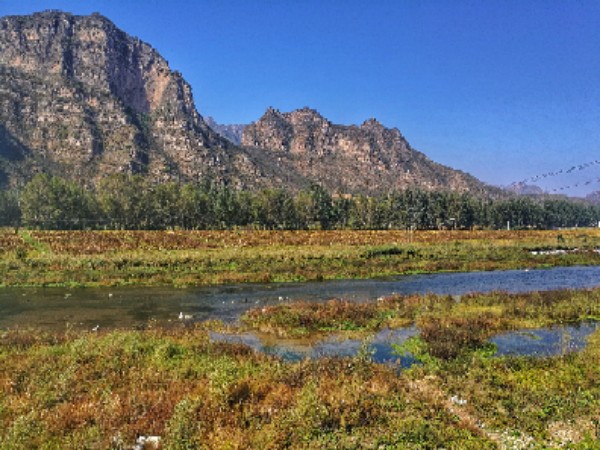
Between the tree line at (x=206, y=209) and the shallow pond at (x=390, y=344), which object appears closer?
the shallow pond at (x=390, y=344)

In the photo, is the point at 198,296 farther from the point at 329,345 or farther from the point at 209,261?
the point at 329,345

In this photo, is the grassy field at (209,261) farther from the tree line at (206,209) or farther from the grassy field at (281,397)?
the tree line at (206,209)

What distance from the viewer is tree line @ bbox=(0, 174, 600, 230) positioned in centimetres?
12019

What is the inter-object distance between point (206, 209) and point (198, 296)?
95.7 m

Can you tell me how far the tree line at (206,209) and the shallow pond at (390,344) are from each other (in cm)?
10789

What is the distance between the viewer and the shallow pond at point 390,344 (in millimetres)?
19703

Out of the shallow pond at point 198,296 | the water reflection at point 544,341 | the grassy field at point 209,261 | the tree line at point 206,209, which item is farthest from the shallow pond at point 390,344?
the tree line at point 206,209

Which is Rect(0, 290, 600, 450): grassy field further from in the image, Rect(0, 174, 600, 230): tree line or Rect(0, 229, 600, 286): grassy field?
Rect(0, 174, 600, 230): tree line

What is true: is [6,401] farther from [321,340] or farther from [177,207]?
[177,207]

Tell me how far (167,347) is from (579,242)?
317ft

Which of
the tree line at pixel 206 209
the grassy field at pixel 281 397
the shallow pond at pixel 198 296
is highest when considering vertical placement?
the tree line at pixel 206 209

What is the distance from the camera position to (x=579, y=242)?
9269cm

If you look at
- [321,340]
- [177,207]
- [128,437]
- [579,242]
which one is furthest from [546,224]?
[128,437]

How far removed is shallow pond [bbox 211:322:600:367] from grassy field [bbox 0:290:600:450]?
1.12 m
